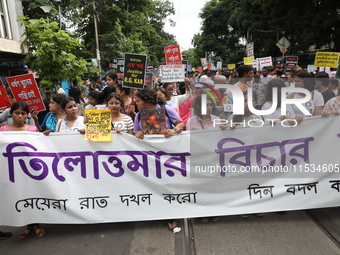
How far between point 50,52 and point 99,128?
4.27 metres

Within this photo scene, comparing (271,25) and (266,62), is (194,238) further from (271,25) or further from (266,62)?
(271,25)

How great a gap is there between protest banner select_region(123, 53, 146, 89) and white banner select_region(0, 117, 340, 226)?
211 centimetres

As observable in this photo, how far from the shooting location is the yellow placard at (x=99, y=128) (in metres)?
3.23

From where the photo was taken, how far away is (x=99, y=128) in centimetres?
324

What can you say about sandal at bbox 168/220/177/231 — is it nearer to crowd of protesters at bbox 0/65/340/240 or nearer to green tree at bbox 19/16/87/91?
crowd of protesters at bbox 0/65/340/240

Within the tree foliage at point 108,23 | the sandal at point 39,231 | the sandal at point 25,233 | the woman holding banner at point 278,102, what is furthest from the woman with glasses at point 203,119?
the tree foliage at point 108,23

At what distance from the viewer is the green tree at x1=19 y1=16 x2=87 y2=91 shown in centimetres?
643

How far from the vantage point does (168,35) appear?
47.9m

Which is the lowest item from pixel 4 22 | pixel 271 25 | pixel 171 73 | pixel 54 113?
pixel 54 113

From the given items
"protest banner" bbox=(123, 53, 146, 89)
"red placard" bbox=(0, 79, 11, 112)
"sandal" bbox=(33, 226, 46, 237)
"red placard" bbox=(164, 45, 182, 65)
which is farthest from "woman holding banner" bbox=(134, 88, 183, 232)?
"red placard" bbox=(164, 45, 182, 65)

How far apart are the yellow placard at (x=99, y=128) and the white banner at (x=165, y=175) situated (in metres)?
0.09

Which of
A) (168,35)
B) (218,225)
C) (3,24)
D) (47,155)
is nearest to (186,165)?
(218,225)

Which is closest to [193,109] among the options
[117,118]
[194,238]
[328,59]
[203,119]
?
[203,119]

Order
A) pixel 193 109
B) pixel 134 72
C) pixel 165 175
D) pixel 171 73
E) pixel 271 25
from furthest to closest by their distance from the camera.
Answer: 1. pixel 271 25
2. pixel 171 73
3. pixel 134 72
4. pixel 193 109
5. pixel 165 175
